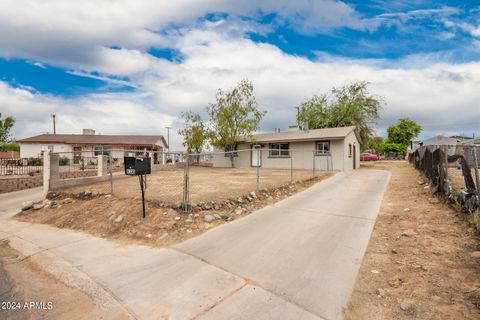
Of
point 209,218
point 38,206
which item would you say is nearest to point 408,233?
point 209,218

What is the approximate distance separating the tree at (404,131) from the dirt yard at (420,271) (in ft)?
186

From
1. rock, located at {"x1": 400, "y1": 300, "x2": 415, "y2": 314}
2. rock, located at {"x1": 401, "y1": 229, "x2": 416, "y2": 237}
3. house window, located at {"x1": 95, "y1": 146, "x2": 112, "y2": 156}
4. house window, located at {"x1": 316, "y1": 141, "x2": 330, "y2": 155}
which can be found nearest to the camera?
rock, located at {"x1": 400, "y1": 300, "x2": 415, "y2": 314}

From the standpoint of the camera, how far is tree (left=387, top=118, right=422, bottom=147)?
172 ft

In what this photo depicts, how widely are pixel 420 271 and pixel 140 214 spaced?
5521 millimetres

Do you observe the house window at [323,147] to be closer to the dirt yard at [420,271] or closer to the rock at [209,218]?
the dirt yard at [420,271]

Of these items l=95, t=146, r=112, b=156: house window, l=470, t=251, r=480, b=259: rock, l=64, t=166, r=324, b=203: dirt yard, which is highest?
l=95, t=146, r=112, b=156: house window

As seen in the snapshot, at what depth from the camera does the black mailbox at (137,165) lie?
537 cm

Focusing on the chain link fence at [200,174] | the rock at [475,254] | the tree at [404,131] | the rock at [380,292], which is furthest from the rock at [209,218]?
the tree at [404,131]

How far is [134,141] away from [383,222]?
33688mm

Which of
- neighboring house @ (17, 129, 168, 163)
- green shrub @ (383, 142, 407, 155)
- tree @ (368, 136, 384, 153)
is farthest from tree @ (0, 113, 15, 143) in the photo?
green shrub @ (383, 142, 407, 155)

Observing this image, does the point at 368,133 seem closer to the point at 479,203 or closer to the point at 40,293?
the point at 479,203

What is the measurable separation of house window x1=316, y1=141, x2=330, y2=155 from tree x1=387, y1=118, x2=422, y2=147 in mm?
43515

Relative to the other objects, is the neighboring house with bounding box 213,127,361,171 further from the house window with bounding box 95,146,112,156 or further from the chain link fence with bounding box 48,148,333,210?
the house window with bounding box 95,146,112,156

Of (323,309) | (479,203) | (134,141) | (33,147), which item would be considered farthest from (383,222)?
(33,147)
